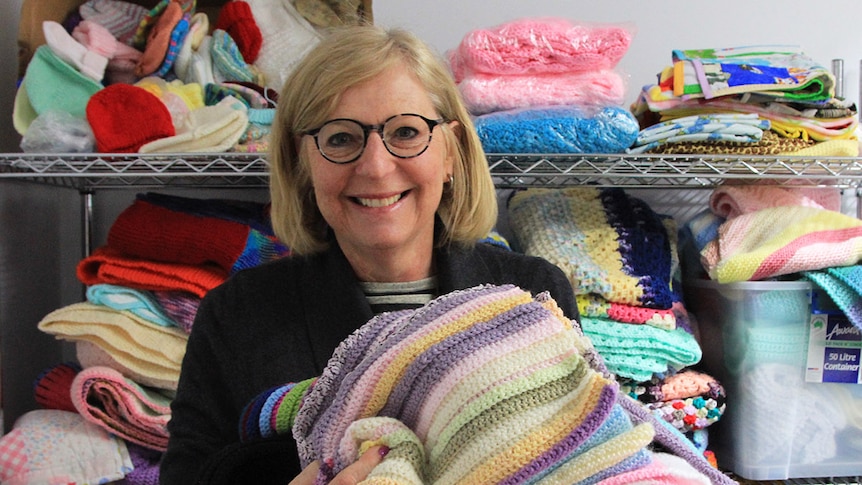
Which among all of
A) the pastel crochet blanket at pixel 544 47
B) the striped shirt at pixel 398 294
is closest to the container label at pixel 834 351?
the pastel crochet blanket at pixel 544 47

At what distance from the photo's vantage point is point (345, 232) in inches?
31.9

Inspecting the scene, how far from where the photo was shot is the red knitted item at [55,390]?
3.57 ft

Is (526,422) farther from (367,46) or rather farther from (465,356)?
(367,46)

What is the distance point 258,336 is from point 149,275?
1.17ft

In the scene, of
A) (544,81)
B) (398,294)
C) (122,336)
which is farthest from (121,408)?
(544,81)

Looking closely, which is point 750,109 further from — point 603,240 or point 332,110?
point 332,110

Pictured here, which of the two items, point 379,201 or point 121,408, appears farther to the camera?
point 121,408

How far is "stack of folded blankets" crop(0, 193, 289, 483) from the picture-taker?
1039 mm

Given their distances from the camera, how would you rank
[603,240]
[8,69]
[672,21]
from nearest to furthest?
1. [603,240]
2. [8,69]
3. [672,21]

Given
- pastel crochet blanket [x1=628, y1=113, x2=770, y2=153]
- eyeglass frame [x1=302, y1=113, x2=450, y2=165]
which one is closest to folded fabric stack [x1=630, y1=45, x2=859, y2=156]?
pastel crochet blanket [x1=628, y1=113, x2=770, y2=153]

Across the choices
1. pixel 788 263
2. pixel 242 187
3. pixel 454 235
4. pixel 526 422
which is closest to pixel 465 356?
pixel 526 422

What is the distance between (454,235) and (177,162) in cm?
46

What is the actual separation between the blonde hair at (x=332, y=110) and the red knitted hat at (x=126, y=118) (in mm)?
257

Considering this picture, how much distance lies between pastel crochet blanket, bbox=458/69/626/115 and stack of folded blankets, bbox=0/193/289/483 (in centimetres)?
43
